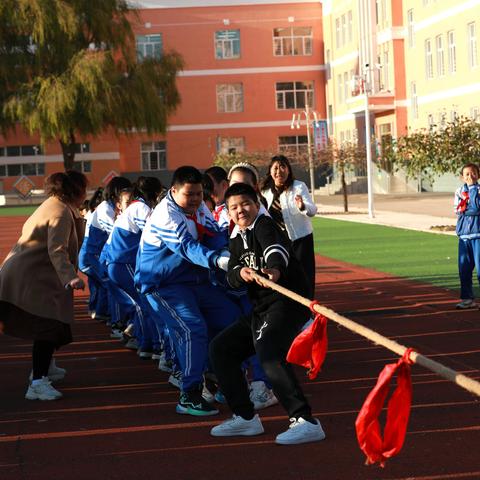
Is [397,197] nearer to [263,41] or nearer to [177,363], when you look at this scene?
[263,41]

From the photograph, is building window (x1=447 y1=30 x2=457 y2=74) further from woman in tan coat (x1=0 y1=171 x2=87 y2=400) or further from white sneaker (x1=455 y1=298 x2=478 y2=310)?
woman in tan coat (x1=0 y1=171 x2=87 y2=400)

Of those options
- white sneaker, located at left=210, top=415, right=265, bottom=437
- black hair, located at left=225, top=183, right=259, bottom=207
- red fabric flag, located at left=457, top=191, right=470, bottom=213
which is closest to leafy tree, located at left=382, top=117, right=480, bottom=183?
red fabric flag, located at left=457, top=191, right=470, bottom=213

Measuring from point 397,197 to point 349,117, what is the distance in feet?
50.2

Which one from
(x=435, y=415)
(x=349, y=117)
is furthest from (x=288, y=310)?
(x=349, y=117)

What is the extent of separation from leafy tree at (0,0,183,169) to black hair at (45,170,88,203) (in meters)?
47.2

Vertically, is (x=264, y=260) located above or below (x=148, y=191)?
below

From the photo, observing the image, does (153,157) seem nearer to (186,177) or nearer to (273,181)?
(273,181)

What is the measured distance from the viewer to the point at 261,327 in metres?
7.52

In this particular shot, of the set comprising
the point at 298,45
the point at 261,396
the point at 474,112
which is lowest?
the point at 261,396

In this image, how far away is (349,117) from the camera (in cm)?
7300

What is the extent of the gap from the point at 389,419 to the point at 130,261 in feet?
21.7

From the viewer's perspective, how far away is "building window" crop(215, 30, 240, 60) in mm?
78062

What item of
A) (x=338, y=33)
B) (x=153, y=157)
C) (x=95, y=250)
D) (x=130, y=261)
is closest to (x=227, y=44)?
(x=338, y=33)

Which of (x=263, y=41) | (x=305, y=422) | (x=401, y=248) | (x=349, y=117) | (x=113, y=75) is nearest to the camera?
(x=305, y=422)
